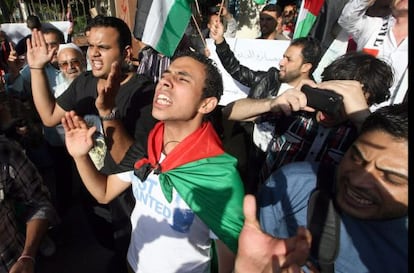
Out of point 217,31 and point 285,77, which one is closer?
point 285,77

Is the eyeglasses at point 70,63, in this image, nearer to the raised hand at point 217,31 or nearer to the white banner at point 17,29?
the raised hand at point 217,31

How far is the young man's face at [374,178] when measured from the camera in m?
0.79

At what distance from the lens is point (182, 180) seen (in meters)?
1.34

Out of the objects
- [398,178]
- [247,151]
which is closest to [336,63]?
[398,178]

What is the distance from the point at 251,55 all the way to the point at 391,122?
2.64 m

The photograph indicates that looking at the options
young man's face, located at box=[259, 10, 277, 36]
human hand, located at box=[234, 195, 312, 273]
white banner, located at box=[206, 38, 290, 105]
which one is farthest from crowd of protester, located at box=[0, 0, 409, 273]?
young man's face, located at box=[259, 10, 277, 36]

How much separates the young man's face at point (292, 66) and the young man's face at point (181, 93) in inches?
45.6

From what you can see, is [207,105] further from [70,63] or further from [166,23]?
[70,63]

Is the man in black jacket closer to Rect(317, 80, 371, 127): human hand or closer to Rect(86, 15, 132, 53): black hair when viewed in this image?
Rect(86, 15, 132, 53): black hair

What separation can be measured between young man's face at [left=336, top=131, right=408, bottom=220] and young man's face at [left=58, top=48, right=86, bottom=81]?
8.11ft

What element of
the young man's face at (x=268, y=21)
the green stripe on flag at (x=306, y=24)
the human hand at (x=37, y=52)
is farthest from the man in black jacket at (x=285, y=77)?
the young man's face at (x=268, y=21)

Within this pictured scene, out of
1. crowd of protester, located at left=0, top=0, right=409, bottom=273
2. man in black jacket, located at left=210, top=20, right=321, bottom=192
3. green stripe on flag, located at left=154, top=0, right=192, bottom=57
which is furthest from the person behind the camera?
green stripe on flag, located at left=154, top=0, right=192, bottom=57

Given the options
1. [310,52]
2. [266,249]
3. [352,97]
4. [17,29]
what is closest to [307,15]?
[310,52]

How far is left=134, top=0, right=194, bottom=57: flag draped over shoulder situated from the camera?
2.80 meters
